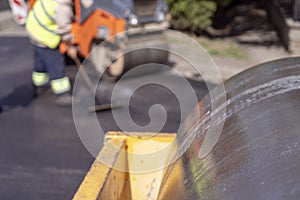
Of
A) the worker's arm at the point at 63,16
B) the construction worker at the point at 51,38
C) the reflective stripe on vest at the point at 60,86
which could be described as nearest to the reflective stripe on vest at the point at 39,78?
the construction worker at the point at 51,38

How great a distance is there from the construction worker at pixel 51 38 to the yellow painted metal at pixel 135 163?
2.81m

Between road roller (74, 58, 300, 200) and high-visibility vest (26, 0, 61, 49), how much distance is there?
9.76ft

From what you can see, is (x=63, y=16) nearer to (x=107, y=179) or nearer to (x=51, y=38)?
(x=51, y=38)

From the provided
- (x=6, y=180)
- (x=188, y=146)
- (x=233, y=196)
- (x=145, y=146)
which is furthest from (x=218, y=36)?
(x=233, y=196)

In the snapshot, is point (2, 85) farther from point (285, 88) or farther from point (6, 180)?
point (285, 88)

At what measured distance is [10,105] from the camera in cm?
598

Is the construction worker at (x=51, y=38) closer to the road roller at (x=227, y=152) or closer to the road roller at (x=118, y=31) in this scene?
the road roller at (x=118, y=31)

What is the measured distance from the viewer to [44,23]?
566cm

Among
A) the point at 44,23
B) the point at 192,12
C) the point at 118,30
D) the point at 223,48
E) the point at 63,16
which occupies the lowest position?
the point at 223,48

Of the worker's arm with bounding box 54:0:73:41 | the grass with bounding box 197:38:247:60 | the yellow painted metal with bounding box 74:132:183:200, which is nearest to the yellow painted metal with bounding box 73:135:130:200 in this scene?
the yellow painted metal with bounding box 74:132:183:200

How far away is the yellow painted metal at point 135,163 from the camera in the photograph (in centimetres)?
258

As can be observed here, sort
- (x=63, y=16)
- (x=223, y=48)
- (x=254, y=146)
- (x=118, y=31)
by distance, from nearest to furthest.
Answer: (x=254, y=146)
(x=63, y=16)
(x=118, y=31)
(x=223, y=48)

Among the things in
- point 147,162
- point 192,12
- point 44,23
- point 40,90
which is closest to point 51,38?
point 44,23

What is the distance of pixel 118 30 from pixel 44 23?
3.20 feet
